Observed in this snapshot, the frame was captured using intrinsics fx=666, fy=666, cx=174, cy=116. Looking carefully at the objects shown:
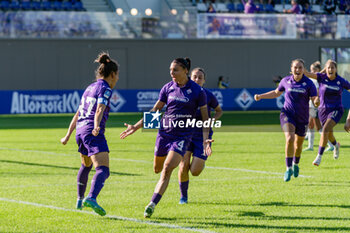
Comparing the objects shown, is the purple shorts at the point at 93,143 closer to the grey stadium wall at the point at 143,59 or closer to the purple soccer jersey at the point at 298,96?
the purple soccer jersey at the point at 298,96

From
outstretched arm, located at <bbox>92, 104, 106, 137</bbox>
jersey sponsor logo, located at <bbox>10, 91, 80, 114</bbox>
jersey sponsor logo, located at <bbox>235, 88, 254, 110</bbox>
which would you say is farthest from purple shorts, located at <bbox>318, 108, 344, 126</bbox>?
jersey sponsor logo, located at <bbox>235, 88, 254, 110</bbox>

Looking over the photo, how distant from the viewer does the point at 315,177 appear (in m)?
12.7

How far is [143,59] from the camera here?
4053cm

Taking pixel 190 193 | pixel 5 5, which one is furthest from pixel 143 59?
pixel 190 193

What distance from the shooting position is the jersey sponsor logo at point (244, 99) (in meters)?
35.6

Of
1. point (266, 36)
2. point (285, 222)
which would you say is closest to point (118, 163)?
point (285, 222)

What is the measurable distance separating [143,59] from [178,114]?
104ft

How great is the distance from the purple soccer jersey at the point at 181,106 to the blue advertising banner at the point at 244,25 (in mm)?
30251

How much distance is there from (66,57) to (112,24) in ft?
11.6

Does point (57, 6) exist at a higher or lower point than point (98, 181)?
lower

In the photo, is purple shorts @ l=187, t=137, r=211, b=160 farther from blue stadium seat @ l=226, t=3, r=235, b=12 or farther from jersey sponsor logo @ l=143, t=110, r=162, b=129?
blue stadium seat @ l=226, t=3, r=235, b=12

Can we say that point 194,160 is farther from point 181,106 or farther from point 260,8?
point 260,8

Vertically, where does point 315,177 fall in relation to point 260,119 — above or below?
above

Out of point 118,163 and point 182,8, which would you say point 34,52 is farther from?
point 118,163
